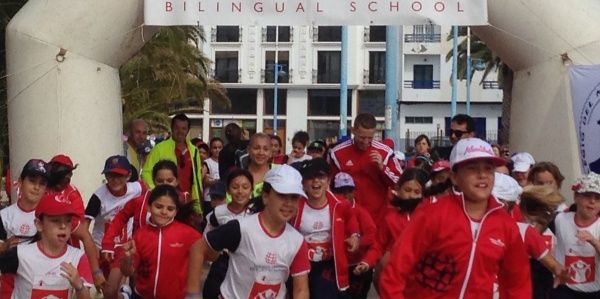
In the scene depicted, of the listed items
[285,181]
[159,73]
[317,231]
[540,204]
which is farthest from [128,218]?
[159,73]

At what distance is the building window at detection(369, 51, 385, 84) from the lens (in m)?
63.0

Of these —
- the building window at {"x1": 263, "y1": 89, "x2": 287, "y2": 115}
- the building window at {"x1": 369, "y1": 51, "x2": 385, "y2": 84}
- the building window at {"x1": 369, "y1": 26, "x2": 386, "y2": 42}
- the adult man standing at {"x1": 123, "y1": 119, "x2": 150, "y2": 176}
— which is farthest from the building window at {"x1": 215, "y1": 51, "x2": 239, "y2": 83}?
the adult man standing at {"x1": 123, "y1": 119, "x2": 150, "y2": 176}

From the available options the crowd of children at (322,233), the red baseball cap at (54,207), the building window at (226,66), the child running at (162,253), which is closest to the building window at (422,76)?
the building window at (226,66)

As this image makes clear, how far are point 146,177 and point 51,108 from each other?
121cm

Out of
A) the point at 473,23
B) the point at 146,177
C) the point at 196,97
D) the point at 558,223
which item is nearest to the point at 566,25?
the point at 473,23

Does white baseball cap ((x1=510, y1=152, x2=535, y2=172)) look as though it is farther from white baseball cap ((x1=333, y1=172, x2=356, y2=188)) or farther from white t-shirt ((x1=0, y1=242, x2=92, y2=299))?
white t-shirt ((x1=0, y1=242, x2=92, y2=299))

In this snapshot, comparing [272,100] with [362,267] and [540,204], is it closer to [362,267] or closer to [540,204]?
[362,267]

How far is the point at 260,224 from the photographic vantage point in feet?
22.4

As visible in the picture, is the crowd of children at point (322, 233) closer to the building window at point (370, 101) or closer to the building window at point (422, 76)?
the building window at point (422, 76)

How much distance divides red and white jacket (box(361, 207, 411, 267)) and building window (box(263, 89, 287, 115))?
55376 mm

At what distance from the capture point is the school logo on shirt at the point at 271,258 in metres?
6.79

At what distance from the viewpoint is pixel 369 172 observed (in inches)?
416

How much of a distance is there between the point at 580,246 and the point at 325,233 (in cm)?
187

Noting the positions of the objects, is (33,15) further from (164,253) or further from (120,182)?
(164,253)
